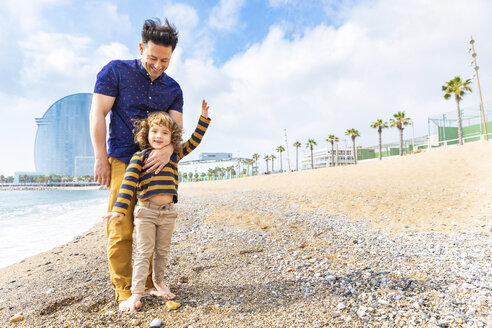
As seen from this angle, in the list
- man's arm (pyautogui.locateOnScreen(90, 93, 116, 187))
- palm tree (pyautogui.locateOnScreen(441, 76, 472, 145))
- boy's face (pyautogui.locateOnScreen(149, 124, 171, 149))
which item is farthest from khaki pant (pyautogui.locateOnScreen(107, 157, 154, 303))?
palm tree (pyautogui.locateOnScreen(441, 76, 472, 145))

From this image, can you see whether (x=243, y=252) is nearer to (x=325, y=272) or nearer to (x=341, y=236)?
(x=325, y=272)

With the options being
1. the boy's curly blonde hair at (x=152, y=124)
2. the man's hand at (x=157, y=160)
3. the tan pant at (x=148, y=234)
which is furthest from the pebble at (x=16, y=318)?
the boy's curly blonde hair at (x=152, y=124)

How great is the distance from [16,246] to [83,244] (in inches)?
125

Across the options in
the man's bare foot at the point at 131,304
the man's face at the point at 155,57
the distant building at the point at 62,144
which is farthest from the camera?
the distant building at the point at 62,144

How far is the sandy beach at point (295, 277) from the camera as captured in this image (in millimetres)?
2434

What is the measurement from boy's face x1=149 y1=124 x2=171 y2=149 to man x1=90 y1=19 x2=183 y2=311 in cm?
7

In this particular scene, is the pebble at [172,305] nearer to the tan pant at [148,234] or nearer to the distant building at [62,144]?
the tan pant at [148,234]

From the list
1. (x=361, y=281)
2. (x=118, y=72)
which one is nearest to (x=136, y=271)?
(x=118, y=72)

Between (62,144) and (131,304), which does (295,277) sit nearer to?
(131,304)

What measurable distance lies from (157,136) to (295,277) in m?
2.57

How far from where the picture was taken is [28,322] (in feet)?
8.40

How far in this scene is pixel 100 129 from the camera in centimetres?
267

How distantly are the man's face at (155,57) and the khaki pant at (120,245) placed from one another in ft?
3.61

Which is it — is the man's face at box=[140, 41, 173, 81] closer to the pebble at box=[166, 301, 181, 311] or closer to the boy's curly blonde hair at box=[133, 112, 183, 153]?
the boy's curly blonde hair at box=[133, 112, 183, 153]
